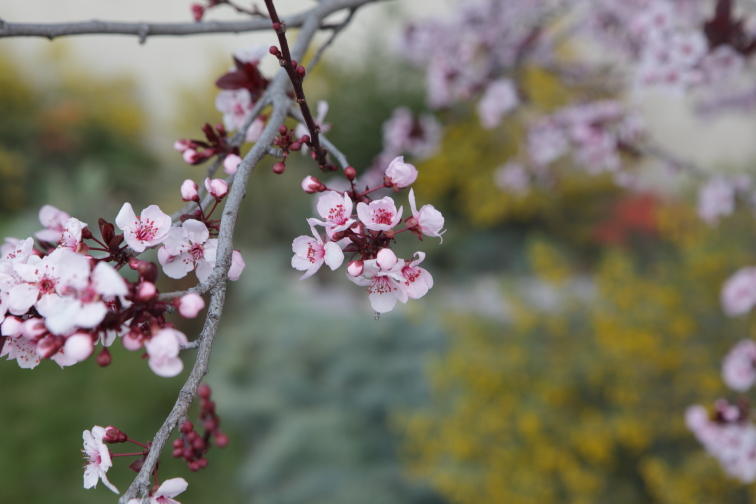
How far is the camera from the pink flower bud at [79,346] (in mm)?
441

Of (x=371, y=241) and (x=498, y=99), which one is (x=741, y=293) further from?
(x=371, y=241)

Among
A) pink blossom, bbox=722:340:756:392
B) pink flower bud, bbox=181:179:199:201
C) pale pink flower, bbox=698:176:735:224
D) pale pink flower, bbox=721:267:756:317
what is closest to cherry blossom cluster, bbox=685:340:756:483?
pink blossom, bbox=722:340:756:392

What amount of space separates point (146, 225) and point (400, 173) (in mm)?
274

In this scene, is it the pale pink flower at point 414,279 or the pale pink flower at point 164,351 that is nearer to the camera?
the pale pink flower at point 164,351

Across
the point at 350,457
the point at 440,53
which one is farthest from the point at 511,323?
the point at 440,53

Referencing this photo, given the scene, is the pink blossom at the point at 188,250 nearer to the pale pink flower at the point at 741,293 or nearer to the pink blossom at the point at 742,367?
the pink blossom at the point at 742,367

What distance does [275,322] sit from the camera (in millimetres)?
2891

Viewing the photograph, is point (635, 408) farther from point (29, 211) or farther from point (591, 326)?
point (29, 211)

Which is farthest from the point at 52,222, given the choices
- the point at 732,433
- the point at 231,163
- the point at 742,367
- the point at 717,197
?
the point at 717,197

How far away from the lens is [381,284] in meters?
0.60

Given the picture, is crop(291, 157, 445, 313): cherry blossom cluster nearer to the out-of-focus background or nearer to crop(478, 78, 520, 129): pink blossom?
the out-of-focus background

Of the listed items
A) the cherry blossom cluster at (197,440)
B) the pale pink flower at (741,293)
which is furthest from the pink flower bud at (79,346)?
the pale pink flower at (741,293)

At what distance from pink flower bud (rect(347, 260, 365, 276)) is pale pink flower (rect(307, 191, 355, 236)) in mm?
37

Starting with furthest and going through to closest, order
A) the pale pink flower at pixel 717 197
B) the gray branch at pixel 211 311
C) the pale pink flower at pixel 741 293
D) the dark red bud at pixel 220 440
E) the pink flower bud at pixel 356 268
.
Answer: the pale pink flower at pixel 717 197 < the pale pink flower at pixel 741 293 < the dark red bud at pixel 220 440 < the pink flower bud at pixel 356 268 < the gray branch at pixel 211 311
